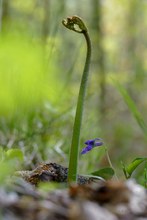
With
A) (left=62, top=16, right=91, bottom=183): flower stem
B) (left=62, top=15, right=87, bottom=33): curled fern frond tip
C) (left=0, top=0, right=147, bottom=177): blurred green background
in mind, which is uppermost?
(left=62, top=15, right=87, bottom=33): curled fern frond tip

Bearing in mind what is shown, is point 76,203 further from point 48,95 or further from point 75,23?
point 48,95

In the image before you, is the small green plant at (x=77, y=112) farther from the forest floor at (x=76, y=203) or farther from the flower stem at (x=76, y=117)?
the forest floor at (x=76, y=203)

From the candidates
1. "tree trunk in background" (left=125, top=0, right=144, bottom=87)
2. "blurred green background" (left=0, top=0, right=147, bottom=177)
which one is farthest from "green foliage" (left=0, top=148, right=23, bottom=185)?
"tree trunk in background" (left=125, top=0, right=144, bottom=87)

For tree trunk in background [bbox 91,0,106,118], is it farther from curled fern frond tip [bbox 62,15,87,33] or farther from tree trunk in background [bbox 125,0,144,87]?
curled fern frond tip [bbox 62,15,87,33]

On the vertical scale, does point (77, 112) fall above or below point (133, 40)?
above

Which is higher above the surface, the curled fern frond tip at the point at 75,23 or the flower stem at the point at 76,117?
the curled fern frond tip at the point at 75,23

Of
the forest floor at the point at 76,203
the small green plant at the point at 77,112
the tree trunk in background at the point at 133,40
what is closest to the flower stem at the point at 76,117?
the small green plant at the point at 77,112

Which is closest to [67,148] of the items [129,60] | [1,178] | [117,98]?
[1,178]

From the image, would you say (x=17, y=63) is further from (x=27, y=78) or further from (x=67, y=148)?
(x=67, y=148)

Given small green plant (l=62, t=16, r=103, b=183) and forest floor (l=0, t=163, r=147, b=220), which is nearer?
forest floor (l=0, t=163, r=147, b=220)

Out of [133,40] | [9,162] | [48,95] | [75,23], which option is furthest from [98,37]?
[9,162]

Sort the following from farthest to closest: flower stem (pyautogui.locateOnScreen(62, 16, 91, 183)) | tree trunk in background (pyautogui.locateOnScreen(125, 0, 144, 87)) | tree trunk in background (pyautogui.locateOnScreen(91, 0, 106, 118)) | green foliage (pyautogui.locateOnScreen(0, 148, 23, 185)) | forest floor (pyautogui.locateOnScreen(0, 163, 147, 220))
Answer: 1. tree trunk in background (pyautogui.locateOnScreen(125, 0, 144, 87))
2. tree trunk in background (pyautogui.locateOnScreen(91, 0, 106, 118))
3. flower stem (pyautogui.locateOnScreen(62, 16, 91, 183))
4. green foliage (pyautogui.locateOnScreen(0, 148, 23, 185))
5. forest floor (pyautogui.locateOnScreen(0, 163, 147, 220))
